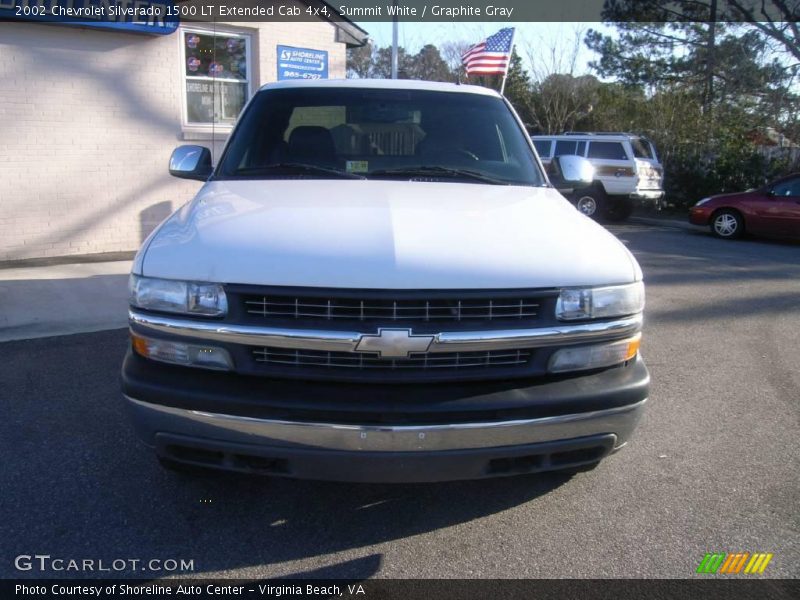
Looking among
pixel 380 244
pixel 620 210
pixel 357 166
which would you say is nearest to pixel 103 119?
pixel 357 166

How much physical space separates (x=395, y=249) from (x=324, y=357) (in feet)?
1.65

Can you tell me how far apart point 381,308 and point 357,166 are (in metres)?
1.64

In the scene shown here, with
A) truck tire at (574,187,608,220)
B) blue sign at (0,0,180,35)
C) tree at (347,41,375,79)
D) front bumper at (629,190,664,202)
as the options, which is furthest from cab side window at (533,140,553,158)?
tree at (347,41,375,79)

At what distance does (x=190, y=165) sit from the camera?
4.41m

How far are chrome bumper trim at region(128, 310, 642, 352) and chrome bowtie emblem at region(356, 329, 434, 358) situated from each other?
0.02 meters

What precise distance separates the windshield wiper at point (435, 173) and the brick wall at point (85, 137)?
21.9ft

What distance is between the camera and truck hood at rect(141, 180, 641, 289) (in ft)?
8.69

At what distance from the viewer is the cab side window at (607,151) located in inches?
641

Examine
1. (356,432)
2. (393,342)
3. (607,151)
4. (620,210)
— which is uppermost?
(607,151)

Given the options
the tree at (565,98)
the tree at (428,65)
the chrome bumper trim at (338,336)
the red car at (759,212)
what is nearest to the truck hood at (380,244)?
the chrome bumper trim at (338,336)

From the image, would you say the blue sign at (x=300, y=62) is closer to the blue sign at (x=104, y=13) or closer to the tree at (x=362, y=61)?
the blue sign at (x=104, y=13)

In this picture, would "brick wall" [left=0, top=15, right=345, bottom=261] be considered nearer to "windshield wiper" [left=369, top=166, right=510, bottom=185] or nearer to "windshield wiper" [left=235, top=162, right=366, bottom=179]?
"windshield wiper" [left=235, top=162, right=366, bottom=179]

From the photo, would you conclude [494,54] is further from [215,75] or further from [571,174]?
[571,174]

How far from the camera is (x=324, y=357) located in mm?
2684
